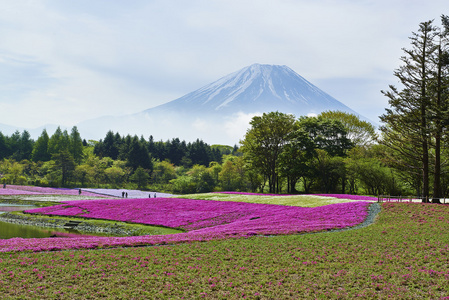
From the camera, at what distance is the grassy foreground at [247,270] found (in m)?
13.0

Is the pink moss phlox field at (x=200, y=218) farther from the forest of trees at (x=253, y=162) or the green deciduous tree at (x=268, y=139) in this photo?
the green deciduous tree at (x=268, y=139)

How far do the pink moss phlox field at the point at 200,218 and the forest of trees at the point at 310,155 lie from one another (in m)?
11.4

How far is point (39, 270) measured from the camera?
1528 centimetres

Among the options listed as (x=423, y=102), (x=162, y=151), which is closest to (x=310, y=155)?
(x=423, y=102)

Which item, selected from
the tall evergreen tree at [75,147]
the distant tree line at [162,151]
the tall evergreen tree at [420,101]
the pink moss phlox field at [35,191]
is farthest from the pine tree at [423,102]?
the tall evergreen tree at [75,147]

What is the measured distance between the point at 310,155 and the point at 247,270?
60.1 meters

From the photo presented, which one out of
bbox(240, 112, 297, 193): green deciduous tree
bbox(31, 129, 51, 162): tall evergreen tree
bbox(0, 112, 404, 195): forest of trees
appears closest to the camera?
bbox(0, 112, 404, 195): forest of trees

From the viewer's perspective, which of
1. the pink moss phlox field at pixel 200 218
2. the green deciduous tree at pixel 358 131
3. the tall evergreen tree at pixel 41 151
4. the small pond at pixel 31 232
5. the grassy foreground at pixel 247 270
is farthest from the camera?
the tall evergreen tree at pixel 41 151

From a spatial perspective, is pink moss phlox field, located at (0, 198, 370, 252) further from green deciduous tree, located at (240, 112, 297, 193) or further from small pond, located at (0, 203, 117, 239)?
green deciduous tree, located at (240, 112, 297, 193)

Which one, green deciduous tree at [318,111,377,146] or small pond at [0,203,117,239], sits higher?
green deciduous tree at [318,111,377,146]

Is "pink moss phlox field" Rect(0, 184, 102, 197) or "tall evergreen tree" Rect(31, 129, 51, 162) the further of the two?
"tall evergreen tree" Rect(31, 129, 51, 162)

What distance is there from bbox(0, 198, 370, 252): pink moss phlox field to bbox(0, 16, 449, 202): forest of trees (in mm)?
11416

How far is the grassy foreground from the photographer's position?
42.6 ft

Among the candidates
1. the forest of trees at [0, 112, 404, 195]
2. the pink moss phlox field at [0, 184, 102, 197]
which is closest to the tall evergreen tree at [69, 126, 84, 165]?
the forest of trees at [0, 112, 404, 195]
